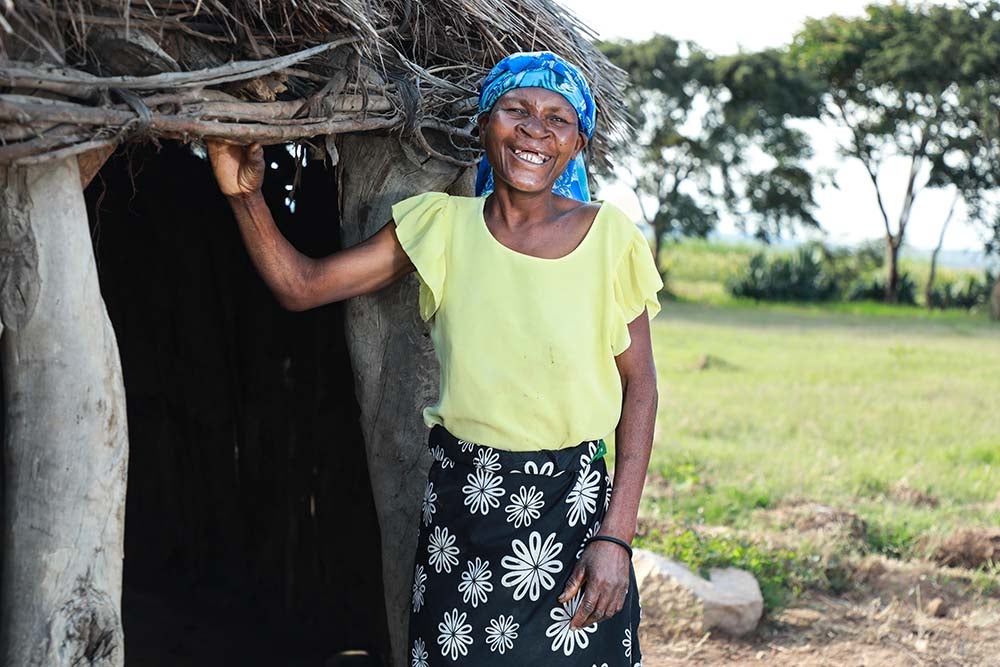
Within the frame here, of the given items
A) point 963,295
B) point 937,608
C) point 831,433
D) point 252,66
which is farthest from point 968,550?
point 963,295

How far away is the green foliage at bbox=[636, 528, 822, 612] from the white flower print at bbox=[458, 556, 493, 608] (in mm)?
2351

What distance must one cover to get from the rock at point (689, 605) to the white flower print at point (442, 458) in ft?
6.82

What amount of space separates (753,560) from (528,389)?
2771mm

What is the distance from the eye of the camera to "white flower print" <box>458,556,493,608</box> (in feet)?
7.89

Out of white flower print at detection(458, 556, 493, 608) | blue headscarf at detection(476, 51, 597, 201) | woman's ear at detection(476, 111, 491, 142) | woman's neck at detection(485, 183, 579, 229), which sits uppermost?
blue headscarf at detection(476, 51, 597, 201)

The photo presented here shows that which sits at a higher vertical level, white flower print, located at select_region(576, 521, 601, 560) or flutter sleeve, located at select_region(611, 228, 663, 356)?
flutter sleeve, located at select_region(611, 228, 663, 356)

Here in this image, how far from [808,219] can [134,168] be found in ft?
83.6

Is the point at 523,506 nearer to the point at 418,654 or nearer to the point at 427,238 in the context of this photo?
the point at 418,654

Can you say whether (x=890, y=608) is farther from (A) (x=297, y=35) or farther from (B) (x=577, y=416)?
(A) (x=297, y=35)

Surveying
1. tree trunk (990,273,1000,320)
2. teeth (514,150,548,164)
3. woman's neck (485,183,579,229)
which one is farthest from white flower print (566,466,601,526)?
tree trunk (990,273,1000,320)

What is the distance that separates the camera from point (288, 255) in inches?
100

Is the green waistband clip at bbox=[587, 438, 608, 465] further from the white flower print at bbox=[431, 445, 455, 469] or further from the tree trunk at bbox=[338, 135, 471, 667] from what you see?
the tree trunk at bbox=[338, 135, 471, 667]

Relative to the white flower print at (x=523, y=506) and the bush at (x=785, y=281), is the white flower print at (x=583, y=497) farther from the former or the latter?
the bush at (x=785, y=281)

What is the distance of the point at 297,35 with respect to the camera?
8.29 ft
